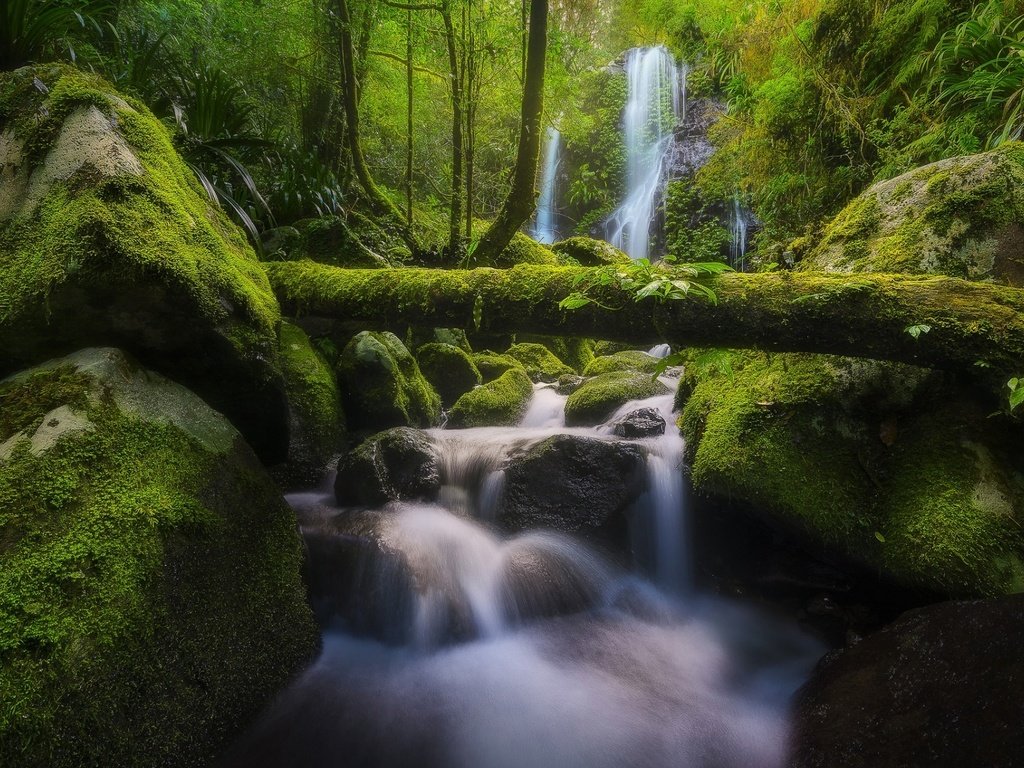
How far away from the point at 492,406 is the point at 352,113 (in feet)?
13.6

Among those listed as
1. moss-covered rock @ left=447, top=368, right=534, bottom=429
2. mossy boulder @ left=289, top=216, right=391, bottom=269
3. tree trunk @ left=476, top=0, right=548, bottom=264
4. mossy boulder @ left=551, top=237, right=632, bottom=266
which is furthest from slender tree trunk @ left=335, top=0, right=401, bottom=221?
mossy boulder @ left=551, top=237, right=632, bottom=266

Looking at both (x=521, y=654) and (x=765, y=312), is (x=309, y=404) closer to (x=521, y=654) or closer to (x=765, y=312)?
(x=521, y=654)

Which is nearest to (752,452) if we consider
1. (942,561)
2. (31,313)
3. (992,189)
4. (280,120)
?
(942,561)

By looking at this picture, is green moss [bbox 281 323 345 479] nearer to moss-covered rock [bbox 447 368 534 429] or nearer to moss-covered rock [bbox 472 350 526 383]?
moss-covered rock [bbox 447 368 534 429]

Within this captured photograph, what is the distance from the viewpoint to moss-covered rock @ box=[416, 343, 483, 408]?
21.0 feet

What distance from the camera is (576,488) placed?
4023mm

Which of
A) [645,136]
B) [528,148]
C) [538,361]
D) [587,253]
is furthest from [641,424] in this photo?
[645,136]

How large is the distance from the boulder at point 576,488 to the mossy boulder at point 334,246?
9.60ft

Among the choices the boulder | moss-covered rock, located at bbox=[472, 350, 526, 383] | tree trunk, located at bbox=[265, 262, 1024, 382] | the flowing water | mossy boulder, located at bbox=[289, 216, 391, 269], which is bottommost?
the flowing water

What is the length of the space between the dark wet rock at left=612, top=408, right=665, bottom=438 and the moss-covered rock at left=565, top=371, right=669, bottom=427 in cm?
71

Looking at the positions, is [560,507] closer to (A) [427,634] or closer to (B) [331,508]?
(A) [427,634]

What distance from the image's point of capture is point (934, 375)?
2.86 metres

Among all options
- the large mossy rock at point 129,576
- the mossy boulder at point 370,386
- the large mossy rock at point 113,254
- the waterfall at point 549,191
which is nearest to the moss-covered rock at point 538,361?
the mossy boulder at point 370,386

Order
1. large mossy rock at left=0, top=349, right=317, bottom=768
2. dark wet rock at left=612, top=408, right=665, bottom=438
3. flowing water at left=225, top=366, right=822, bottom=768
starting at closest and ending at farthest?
large mossy rock at left=0, top=349, right=317, bottom=768 → flowing water at left=225, top=366, right=822, bottom=768 → dark wet rock at left=612, top=408, right=665, bottom=438
